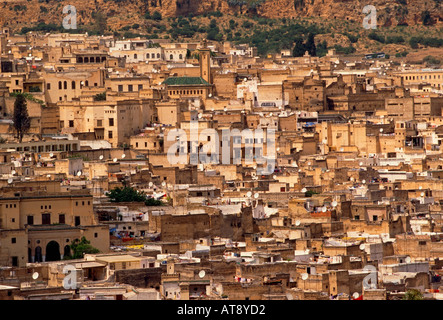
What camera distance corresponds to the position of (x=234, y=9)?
131m

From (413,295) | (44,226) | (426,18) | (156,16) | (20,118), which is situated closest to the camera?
(413,295)

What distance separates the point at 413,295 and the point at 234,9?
94857 millimetres

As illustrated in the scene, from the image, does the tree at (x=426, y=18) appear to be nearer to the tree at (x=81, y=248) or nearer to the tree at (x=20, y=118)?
→ the tree at (x=20, y=118)

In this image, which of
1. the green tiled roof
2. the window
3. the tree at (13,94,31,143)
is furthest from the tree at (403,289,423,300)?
the green tiled roof

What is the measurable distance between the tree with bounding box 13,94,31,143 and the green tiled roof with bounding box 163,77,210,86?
1043cm

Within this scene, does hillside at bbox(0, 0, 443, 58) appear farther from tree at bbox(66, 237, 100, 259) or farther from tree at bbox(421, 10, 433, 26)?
tree at bbox(66, 237, 100, 259)

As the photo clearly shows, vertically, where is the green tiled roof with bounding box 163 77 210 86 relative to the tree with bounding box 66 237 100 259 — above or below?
above

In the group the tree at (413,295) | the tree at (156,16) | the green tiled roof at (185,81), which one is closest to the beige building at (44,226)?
the tree at (413,295)

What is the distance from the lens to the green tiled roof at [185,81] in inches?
2847

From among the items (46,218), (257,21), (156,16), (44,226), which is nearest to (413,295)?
(44,226)

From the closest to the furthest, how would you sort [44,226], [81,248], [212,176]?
[81,248] < [44,226] < [212,176]

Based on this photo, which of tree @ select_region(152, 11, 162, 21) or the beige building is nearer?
the beige building

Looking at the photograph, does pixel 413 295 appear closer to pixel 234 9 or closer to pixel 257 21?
pixel 257 21

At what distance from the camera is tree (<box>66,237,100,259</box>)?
4253 cm
